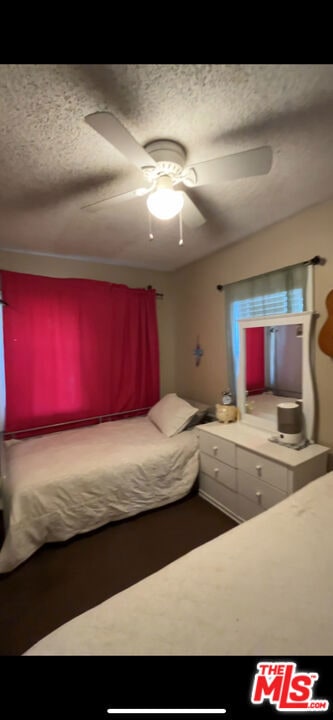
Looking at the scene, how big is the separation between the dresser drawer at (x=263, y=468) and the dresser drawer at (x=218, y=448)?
66mm

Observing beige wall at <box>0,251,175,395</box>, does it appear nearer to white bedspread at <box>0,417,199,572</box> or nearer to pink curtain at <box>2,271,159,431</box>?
pink curtain at <box>2,271,159,431</box>

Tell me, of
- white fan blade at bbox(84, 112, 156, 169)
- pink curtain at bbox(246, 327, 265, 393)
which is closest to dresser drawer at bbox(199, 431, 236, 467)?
pink curtain at bbox(246, 327, 265, 393)

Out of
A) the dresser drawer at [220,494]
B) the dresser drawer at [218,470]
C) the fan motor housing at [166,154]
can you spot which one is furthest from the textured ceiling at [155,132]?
the dresser drawer at [220,494]

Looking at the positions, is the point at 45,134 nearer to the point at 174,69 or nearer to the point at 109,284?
the point at 174,69

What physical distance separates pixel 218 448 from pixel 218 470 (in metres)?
0.18

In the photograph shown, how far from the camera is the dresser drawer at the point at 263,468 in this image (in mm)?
1579

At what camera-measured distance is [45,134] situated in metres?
1.12

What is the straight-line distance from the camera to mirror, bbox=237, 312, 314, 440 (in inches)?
71.7

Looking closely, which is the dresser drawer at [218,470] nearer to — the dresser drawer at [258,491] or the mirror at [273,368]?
the dresser drawer at [258,491]

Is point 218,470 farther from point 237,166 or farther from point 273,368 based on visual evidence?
point 237,166

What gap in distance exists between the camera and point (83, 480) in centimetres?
180

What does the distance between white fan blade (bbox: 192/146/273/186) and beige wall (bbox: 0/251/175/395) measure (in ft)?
6.29

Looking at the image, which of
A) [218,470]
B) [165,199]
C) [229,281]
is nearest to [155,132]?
[165,199]
